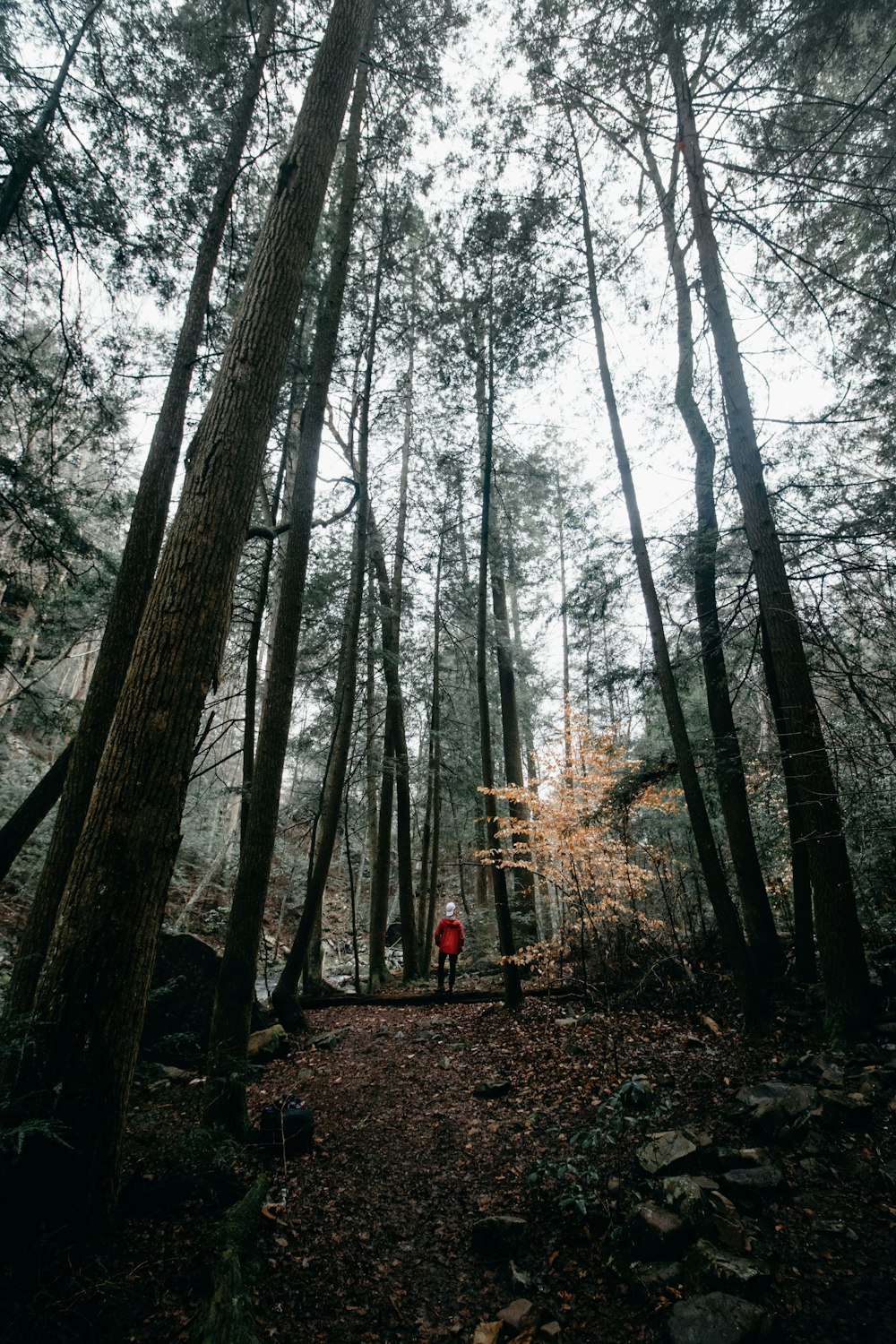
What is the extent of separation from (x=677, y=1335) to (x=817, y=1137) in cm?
206

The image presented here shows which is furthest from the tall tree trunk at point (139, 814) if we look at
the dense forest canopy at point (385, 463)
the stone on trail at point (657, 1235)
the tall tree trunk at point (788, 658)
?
the tall tree trunk at point (788, 658)

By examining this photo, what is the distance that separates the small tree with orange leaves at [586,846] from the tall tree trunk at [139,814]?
5706mm

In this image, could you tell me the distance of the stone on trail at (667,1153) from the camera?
3.51 metres

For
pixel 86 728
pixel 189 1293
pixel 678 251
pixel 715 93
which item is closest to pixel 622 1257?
pixel 189 1293

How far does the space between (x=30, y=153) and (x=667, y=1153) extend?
10291mm

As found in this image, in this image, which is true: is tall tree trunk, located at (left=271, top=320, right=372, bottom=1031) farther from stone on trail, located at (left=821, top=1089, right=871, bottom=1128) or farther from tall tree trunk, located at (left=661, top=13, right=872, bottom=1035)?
stone on trail, located at (left=821, top=1089, right=871, bottom=1128)

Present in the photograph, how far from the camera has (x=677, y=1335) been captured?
2373 mm

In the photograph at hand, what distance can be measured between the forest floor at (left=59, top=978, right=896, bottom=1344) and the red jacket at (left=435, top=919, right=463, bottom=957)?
3284mm

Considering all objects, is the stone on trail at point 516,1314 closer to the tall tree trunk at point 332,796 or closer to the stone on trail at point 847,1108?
the stone on trail at point 847,1108

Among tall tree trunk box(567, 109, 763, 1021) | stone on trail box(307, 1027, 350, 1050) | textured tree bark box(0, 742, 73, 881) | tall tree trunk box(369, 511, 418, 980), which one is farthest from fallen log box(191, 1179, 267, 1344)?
tall tree trunk box(369, 511, 418, 980)

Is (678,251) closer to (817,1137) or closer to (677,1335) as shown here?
(817,1137)

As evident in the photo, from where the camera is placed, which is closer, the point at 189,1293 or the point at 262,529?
the point at 189,1293

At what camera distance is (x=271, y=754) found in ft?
18.9

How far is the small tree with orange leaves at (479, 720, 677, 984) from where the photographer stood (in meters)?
8.00
